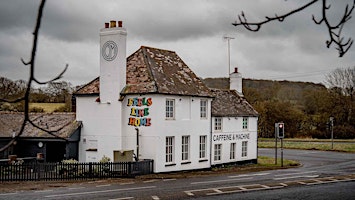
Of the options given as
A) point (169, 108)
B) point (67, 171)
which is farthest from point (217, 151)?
point (67, 171)

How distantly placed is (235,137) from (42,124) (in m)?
13.6

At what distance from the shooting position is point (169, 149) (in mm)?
32156

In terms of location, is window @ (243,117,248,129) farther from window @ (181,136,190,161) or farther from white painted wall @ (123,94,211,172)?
window @ (181,136,190,161)

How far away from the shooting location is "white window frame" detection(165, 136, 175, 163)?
31.9 meters

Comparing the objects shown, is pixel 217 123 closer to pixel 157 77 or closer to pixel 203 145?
pixel 203 145

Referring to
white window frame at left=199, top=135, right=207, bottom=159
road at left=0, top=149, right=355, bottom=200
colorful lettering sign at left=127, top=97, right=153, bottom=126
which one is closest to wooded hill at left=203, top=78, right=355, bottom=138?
white window frame at left=199, top=135, right=207, bottom=159

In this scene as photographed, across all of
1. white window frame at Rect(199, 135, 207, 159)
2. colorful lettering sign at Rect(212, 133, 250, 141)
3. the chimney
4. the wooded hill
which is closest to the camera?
white window frame at Rect(199, 135, 207, 159)

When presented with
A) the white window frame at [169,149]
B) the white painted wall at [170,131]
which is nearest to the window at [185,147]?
the white painted wall at [170,131]

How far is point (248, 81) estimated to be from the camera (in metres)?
105

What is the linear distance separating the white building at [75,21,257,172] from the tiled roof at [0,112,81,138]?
3.59ft

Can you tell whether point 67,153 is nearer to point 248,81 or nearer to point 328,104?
point 328,104

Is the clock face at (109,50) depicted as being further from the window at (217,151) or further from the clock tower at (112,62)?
the window at (217,151)

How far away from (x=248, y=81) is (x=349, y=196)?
8465 cm

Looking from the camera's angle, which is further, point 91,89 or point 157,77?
point 91,89
